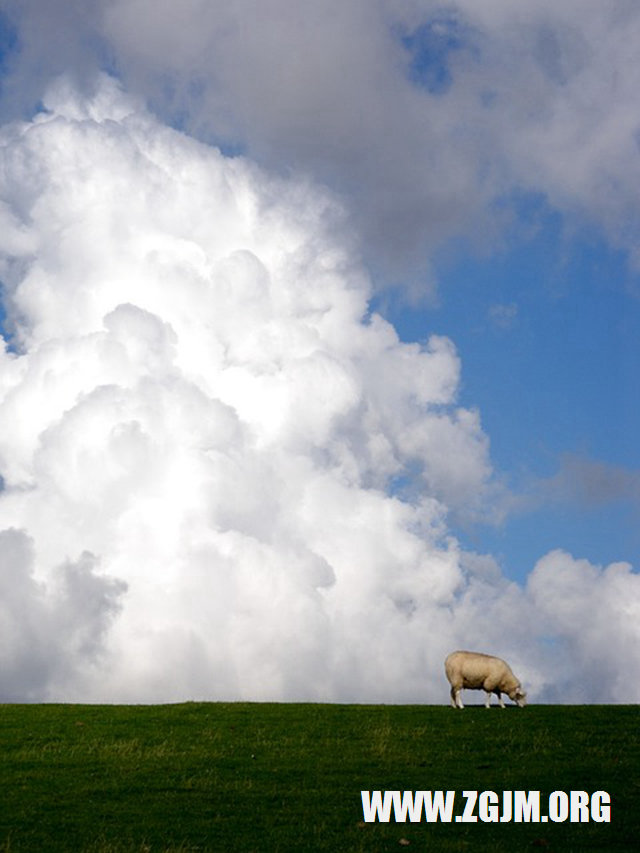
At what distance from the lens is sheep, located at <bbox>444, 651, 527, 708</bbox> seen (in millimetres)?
39469

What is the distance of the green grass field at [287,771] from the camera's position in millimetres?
21812

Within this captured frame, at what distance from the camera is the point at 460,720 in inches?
1417

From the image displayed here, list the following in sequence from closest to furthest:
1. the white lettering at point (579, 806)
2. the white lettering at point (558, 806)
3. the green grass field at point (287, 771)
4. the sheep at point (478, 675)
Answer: the green grass field at point (287, 771) < the white lettering at point (579, 806) < the white lettering at point (558, 806) < the sheep at point (478, 675)

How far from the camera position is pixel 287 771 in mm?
27969

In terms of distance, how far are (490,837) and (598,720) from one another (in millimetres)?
15515

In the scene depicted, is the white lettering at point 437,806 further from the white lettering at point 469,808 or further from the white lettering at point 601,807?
the white lettering at point 601,807

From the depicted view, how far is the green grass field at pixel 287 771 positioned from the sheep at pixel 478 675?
1.03m

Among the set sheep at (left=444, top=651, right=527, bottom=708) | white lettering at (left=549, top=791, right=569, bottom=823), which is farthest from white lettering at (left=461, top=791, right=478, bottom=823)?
sheep at (left=444, top=651, right=527, bottom=708)

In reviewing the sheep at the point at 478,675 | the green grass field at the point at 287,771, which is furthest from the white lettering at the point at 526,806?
the sheep at the point at 478,675

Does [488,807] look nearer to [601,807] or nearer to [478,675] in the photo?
[601,807]

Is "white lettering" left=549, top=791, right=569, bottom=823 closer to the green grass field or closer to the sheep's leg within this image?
the green grass field

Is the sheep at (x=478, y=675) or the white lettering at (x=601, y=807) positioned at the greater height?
the sheep at (x=478, y=675)

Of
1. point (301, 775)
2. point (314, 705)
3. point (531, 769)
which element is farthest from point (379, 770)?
point (314, 705)

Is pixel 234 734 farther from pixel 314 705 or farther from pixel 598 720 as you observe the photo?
pixel 598 720
